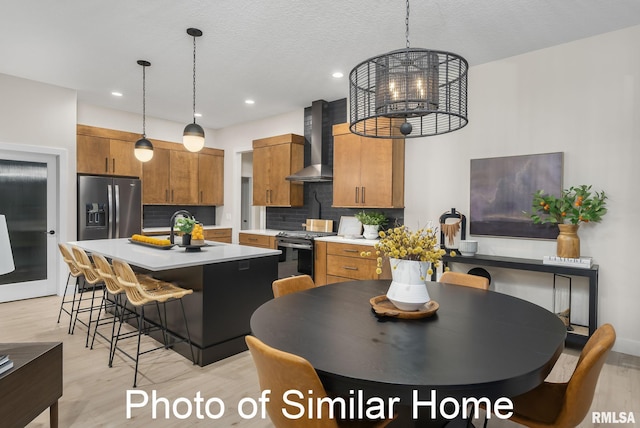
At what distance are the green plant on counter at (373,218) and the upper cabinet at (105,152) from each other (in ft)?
12.4

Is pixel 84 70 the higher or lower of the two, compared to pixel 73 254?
higher

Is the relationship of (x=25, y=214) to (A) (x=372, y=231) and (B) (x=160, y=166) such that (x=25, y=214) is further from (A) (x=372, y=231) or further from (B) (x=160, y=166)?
(A) (x=372, y=231)

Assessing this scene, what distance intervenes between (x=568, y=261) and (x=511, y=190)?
2.92 feet

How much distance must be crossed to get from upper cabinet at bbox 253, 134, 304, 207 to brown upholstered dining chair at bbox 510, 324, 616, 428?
434 centimetres

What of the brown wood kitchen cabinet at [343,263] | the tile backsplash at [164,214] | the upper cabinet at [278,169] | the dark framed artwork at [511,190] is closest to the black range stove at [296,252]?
the brown wood kitchen cabinet at [343,263]

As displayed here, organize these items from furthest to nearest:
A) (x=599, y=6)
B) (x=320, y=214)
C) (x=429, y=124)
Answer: (x=320, y=214)
(x=429, y=124)
(x=599, y=6)

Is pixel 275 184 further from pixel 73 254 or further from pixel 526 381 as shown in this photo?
pixel 526 381

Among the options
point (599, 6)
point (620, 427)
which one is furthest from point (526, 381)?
point (599, 6)

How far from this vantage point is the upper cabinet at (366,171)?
438 cm

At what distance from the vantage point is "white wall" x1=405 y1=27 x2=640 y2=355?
3.06 meters

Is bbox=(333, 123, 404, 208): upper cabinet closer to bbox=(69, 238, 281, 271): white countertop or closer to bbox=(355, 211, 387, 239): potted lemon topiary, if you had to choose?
bbox=(355, 211, 387, 239): potted lemon topiary

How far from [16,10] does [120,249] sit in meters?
2.17

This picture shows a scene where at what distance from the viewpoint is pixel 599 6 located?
2.71 meters

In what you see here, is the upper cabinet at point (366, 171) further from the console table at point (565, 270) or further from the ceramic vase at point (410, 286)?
the ceramic vase at point (410, 286)
